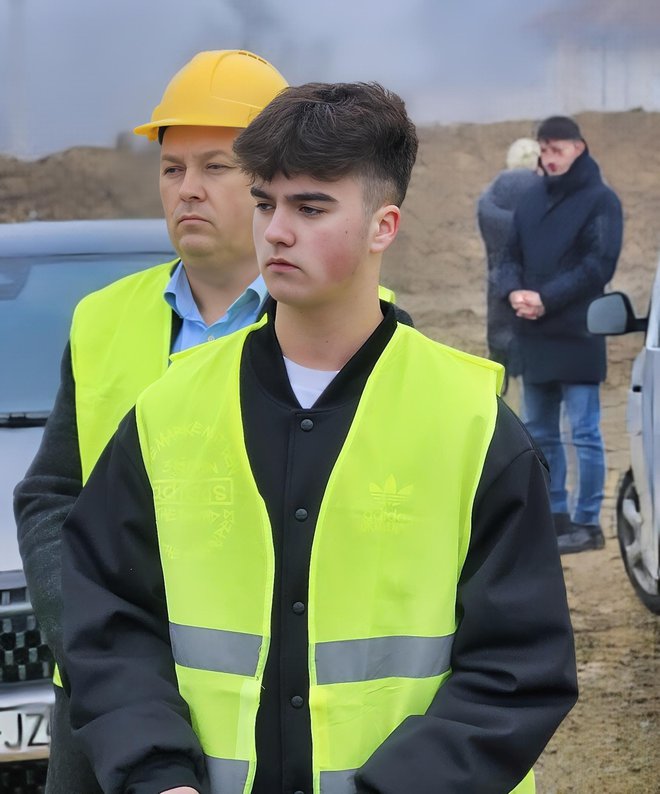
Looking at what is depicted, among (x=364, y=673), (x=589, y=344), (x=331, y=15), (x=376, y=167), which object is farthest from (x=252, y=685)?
(x=331, y=15)

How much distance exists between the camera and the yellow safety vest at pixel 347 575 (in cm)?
187

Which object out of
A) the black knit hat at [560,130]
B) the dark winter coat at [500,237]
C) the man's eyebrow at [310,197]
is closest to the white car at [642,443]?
the dark winter coat at [500,237]

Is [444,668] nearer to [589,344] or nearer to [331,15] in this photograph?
[589,344]

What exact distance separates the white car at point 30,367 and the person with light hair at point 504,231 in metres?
2.80

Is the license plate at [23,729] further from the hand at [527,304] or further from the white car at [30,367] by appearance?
the hand at [527,304]

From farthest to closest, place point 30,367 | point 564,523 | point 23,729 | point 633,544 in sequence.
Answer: point 564,523 → point 633,544 → point 30,367 → point 23,729

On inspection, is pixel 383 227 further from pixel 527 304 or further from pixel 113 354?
pixel 527 304

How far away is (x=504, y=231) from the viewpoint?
24.3ft

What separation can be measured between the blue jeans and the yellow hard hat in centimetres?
460

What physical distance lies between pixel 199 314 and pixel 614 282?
590 centimetres

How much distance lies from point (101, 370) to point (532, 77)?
20.0 ft

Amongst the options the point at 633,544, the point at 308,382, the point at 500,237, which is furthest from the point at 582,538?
the point at 308,382

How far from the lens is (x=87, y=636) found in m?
1.92

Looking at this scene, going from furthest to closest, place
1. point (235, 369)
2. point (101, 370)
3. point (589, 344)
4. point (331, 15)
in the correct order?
1. point (331, 15)
2. point (589, 344)
3. point (101, 370)
4. point (235, 369)
